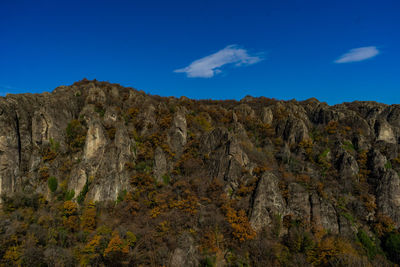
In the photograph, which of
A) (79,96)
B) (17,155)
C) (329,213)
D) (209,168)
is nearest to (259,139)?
(209,168)

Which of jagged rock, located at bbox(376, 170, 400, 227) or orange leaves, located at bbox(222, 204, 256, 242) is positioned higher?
jagged rock, located at bbox(376, 170, 400, 227)

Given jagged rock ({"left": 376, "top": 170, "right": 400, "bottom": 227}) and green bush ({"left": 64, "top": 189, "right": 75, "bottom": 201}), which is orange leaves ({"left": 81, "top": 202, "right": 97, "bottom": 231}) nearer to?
green bush ({"left": 64, "top": 189, "right": 75, "bottom": 201})

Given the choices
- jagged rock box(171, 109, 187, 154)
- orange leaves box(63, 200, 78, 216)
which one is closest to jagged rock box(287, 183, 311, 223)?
jagged rock box(171, 109, 187, 154)

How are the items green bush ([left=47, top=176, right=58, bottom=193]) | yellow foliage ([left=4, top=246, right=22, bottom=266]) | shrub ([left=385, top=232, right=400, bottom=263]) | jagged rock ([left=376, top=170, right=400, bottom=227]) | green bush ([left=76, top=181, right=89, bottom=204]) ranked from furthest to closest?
1. green bush ([left=47, top=176, right=58, bottom=193])
2. green bush ([left=76, top=181, right=89, bottom=204])
3. jagged rock ([left=376, top=170, right=400, bottom=227])
4. shrub ([left=385, top=232, right=400, bottom=263])
5. yellow foliage ([left=4, top=246, right=22, bottom=266])

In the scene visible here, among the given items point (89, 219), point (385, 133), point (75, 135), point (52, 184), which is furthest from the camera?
point (385, 133)

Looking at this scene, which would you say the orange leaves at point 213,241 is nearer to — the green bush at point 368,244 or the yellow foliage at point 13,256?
the green bush at point 368,244

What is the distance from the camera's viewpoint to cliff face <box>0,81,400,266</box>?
4006 centimetres

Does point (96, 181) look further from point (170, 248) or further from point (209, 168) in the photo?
point (209, 168)

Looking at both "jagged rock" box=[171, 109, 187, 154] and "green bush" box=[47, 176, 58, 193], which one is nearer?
"green bush" box=[47, 176, 58, 193]

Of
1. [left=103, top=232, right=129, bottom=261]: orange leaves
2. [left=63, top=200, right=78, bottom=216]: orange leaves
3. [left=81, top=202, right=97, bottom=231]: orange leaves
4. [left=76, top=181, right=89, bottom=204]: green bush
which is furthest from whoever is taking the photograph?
[left=76, top=181, right=89, bottom=204]: green bush

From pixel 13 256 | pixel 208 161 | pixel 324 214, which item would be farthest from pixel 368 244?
pixel 13 256

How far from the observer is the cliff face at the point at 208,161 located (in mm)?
40062

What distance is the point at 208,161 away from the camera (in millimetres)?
51906

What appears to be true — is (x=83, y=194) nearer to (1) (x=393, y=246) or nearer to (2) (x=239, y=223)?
(2) (x=239, y=223)
